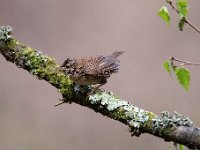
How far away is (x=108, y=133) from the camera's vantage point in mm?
1901

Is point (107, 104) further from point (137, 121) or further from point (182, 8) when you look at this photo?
point (182, 8)

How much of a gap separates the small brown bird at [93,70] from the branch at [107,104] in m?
0.01

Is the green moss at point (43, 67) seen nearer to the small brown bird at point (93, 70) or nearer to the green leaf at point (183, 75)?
the small brown bird at point (93, 70)

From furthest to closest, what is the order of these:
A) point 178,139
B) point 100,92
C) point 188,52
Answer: point 188,52 → point 100,92 → point 178,139

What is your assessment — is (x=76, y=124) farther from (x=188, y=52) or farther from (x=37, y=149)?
(x=188, y=52)

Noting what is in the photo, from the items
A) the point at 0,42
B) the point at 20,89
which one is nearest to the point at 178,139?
the point at 0,42

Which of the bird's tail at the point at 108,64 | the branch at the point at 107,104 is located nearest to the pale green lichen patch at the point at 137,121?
the branch at the point at 107,104

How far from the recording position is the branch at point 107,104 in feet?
2.55

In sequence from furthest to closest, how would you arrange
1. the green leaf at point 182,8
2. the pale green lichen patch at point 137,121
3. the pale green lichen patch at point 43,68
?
1. the pale green lichen patch at point 43,68
2. the pale green lichen patch at point 137,121
3. the green leaf at point 182,8

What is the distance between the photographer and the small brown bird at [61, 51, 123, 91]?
89 cm

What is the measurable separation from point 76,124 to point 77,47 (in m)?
0.28

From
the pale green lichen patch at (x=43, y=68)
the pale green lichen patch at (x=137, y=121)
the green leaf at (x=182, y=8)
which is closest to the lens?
the green leaf at (x=182, y=8)

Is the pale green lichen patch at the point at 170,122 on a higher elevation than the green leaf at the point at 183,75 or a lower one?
lower

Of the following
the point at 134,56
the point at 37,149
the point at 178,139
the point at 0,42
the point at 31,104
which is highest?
the point at 134,56
